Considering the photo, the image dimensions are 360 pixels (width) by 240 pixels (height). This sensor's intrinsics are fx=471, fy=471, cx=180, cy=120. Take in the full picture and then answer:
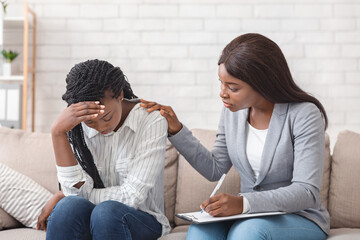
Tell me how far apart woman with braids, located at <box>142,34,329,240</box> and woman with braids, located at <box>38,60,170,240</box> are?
13cm

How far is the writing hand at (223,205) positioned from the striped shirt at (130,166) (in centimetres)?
27

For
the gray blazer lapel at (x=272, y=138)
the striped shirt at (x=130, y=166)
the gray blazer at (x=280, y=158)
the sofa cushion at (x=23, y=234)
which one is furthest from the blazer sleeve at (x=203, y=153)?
the sofa cushion at (x=23, y=234)

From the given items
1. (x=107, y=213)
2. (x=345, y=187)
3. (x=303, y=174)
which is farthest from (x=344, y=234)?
(x=107, y=213)

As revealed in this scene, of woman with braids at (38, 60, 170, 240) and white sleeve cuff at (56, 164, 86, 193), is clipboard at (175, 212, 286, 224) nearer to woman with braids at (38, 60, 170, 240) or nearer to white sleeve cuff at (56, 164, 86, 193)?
woman with braids at (38, 60, 170, 240)

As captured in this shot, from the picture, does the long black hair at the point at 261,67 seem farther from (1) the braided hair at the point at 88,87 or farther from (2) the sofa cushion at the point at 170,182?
(2) the sofa cushion at the point at 170,182

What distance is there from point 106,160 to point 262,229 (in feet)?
2.03

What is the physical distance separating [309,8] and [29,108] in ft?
6.45

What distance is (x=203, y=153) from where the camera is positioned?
1.80 meters

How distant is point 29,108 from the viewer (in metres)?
3.16

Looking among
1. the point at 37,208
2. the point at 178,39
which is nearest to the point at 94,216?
the point at 37,208

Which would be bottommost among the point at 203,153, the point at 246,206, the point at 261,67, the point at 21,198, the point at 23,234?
the point at 23,234

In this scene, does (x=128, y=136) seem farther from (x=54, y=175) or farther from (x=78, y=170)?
→ (x=54, y=175)

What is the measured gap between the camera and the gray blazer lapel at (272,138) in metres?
1.64

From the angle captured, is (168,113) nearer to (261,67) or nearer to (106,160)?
(106,160)
